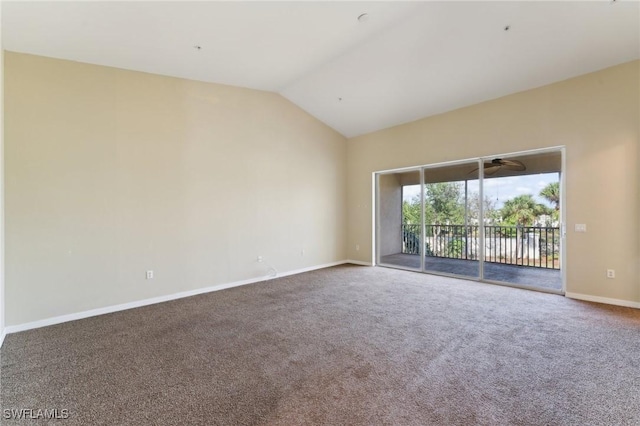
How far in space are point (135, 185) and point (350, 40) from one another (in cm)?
360

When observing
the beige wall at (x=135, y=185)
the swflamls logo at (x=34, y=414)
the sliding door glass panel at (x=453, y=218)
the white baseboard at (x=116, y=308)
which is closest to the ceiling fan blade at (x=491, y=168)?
the sliding door glass panel at (x=453, y=218)

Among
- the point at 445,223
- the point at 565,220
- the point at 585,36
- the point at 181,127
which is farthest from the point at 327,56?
the point at 565,220

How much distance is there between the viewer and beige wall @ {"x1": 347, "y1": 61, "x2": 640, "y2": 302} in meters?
3.57

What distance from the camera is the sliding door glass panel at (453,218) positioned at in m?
5.19

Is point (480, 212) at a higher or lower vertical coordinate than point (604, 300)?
higher

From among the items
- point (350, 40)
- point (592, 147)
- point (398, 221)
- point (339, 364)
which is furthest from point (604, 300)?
point (350, 40)

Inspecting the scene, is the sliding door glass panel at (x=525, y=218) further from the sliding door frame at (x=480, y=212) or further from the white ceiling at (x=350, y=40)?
the white ceiling at (x=350, y=40)

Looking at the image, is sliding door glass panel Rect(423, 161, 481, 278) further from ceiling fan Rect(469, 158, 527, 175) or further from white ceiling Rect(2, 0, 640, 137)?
white ceiling Rect(2, 0, 640, 137)

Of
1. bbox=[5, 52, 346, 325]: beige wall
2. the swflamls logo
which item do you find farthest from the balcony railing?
the swflamls logo

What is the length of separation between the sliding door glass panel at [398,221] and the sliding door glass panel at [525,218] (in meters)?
1.43

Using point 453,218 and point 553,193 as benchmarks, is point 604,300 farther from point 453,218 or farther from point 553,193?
point 453,218

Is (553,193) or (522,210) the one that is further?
(522,210)

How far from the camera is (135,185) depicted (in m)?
3.94

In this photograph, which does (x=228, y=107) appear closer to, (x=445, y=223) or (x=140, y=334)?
(x=140, y=334)
